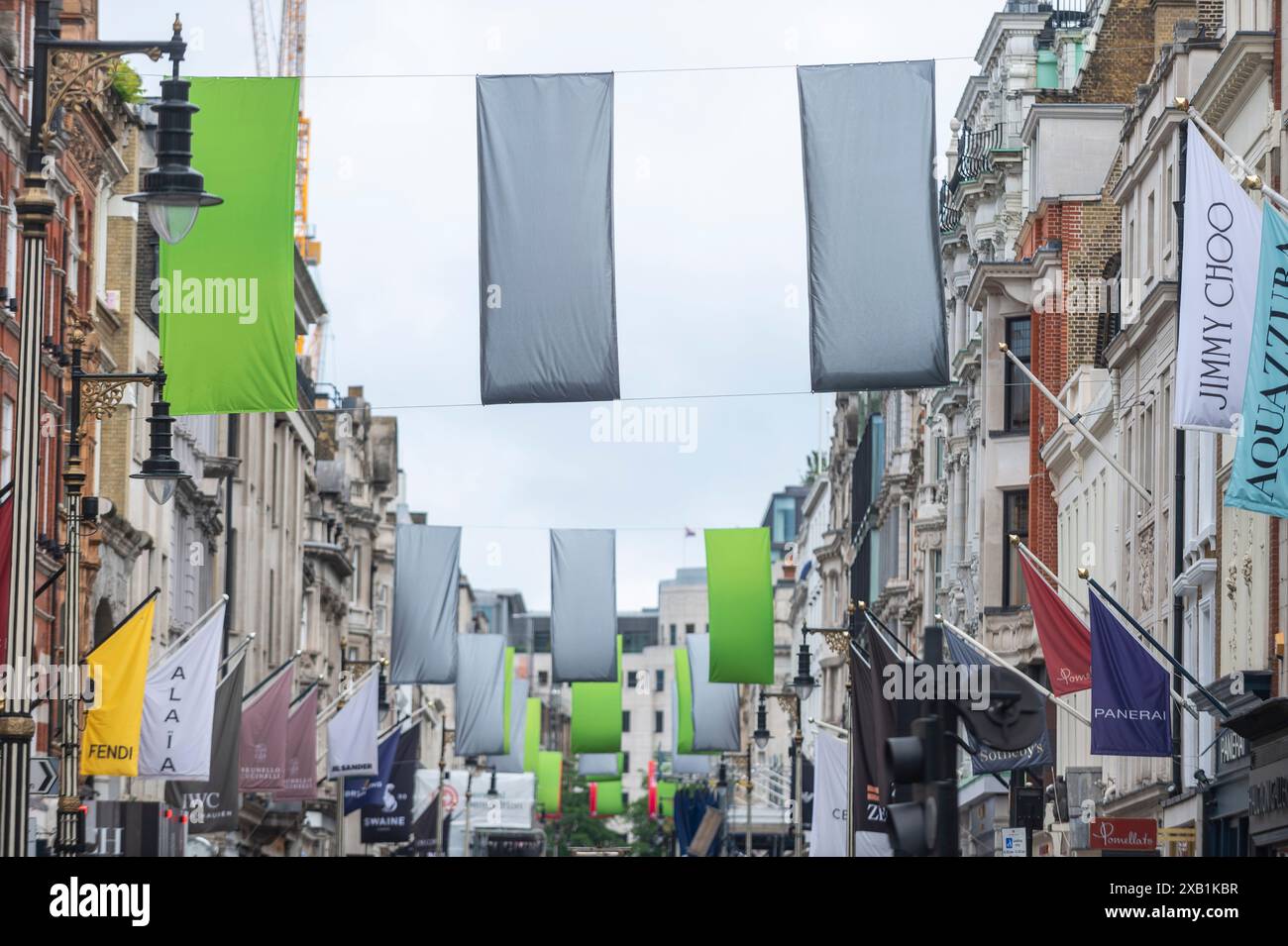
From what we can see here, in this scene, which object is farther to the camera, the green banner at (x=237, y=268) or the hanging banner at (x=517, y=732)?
the hanging banner at (x=517, y=732)

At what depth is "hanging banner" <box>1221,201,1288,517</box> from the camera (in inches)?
1042

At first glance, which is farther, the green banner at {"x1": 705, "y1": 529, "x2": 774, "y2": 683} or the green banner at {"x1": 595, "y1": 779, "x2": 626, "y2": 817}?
the green banner at {"x1": 595, "y1": 779, "x2": 626, "y2": 817}

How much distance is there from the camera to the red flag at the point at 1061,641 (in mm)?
37562

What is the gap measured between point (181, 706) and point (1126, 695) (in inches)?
488

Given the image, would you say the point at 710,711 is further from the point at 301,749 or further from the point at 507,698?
the point at 301,749

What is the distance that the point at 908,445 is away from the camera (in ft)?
275

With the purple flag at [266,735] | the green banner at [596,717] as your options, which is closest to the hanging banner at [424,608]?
the purple flag at [266,735]

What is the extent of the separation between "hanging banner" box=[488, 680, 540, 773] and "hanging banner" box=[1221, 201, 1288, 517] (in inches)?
2425

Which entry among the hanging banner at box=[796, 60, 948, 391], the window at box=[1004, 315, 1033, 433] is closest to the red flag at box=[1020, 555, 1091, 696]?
the hanging banner at box=[796, 60, 948, 391]

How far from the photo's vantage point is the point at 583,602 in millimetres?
58531

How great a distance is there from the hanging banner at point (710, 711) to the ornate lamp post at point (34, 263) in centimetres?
5920

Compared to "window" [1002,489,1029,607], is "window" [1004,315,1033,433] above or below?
above

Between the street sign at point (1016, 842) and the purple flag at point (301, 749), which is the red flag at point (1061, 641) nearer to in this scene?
the street sign at point (1016, 842)

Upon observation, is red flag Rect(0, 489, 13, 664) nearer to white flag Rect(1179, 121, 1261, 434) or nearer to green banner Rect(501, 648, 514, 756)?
white flag Rect(1179, 121, 1261, 434)
